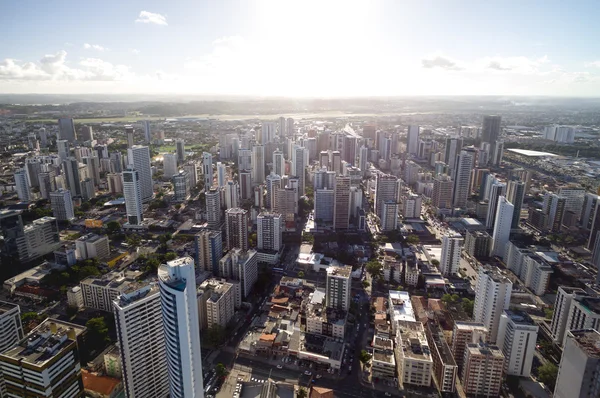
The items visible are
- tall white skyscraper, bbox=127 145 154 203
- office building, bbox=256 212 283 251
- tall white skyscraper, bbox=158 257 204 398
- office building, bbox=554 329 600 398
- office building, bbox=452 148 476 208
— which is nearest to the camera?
tall white skyscraper, bbox=158 257 204 398

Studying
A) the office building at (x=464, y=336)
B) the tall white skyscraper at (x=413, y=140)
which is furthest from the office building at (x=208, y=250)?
the tall white skyscraper at (x=413, y=140)

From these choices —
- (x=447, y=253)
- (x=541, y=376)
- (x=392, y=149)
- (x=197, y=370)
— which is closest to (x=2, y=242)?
(x=197, y=370)

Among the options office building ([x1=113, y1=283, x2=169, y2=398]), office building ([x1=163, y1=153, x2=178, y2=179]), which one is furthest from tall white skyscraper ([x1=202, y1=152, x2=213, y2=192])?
office building ([x1=113, y1=283, x2=169, y2=398])

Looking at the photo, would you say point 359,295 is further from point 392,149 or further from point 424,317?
point 392,149

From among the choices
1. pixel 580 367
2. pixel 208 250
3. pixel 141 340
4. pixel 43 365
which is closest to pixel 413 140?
pixel 208 250

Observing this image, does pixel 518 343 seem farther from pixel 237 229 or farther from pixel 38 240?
pixel 38 240

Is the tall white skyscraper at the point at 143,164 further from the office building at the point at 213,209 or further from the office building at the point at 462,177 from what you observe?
the office building at the point at 462,177

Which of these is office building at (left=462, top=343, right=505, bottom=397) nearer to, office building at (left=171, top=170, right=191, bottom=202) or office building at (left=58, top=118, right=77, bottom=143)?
office building at (left=171, top=170, right=191, bottom=202)
